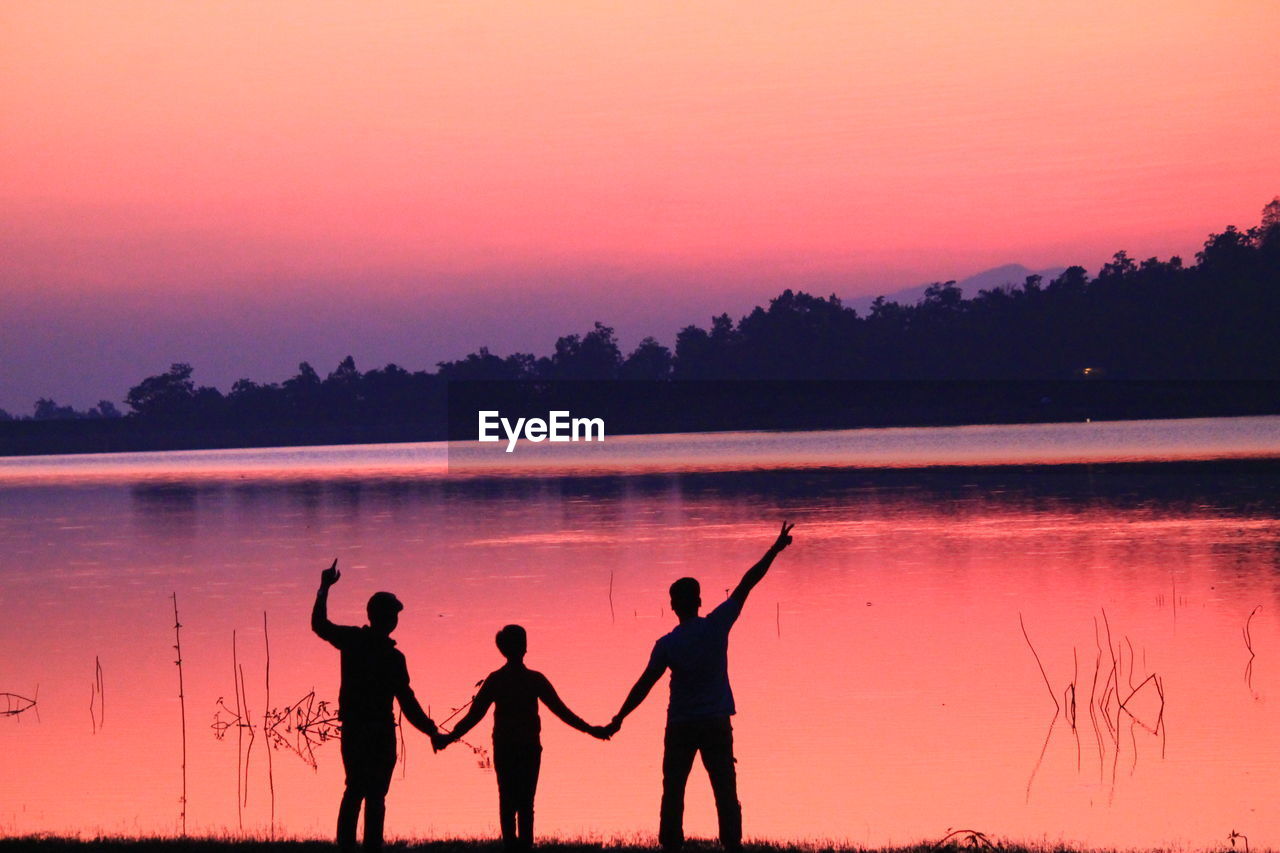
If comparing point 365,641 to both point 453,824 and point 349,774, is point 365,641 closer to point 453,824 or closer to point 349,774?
Answer: point 349,774

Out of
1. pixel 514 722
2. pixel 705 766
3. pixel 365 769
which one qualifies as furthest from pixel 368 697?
pixel 705 766

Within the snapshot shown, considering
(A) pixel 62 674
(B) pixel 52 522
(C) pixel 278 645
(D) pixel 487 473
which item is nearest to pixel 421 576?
(C) pixel 278 645

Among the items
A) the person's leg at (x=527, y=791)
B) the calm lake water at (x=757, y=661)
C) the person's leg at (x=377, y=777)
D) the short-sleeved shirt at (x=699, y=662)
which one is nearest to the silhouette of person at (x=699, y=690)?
the short-sleeved shirt at (x=699, y=662)

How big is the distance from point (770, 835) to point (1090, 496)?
48.5 m

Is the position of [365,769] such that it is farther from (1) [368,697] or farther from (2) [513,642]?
(2) [513,642]

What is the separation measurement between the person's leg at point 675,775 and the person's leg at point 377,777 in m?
1.78

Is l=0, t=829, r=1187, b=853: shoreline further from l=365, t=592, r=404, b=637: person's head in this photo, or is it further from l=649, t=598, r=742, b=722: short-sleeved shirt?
l=365, t=592, r=404, b=637: person's head

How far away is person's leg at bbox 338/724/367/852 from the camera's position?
9.93 meters

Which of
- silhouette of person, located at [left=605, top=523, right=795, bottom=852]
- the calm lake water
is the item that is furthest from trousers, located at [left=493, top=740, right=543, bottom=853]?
the calm lake water

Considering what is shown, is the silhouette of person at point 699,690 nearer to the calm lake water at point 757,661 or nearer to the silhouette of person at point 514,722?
the silhouette of person at point 514,722

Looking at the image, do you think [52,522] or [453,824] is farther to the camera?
[52,522]

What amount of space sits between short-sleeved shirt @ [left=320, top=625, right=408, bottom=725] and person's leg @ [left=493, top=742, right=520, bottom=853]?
810 millimetres

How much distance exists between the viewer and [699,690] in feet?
33.0

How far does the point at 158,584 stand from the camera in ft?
128
